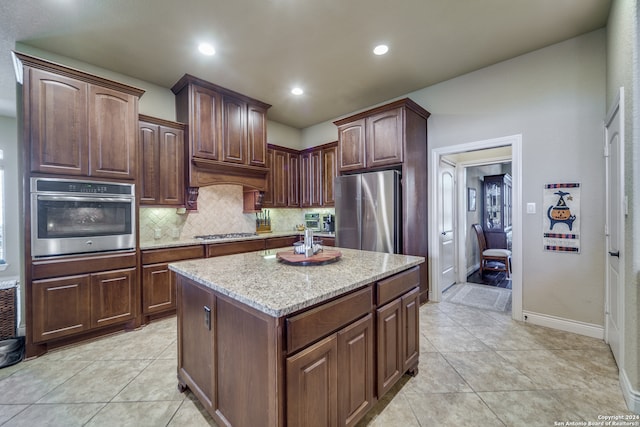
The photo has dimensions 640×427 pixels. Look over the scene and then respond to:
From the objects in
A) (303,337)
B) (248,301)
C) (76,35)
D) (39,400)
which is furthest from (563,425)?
(76,35)

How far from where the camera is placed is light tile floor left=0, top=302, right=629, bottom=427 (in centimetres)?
159

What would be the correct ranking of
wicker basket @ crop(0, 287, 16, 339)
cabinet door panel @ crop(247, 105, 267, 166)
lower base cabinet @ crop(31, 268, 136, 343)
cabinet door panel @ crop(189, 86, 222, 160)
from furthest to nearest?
1. cabinet door panel @ crop(247, 105, 267, 166)
2. cabinet door panel @ crop(189, 86, 222, 160)
3. wicker basket @ crop(0, 287, 16, 339)
4. lower base cabinet @ crop(31, 268, 136, 343)

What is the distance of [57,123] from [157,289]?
1.87 metres

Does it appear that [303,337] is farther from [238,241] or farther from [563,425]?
[238,241]

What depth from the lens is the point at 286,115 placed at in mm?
4738

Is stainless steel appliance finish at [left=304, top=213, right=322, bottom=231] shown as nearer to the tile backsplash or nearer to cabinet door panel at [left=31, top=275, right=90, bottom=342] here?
the tile backsplash

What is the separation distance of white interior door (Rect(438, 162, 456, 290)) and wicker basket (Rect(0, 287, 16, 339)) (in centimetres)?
479

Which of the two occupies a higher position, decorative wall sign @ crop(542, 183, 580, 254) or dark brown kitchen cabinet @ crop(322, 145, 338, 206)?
dark brown kitchen cabinet @ crop(322, 145, 338, 206)

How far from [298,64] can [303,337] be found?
3.03m

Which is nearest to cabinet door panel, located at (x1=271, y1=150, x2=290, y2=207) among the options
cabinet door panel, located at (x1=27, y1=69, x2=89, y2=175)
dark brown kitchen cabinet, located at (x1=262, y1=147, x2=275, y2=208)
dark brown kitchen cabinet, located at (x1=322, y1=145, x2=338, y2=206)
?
dark brown kitchen cabinet, located at (x1=262, y1=147, x2=275, y2=208)

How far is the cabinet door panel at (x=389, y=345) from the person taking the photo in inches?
62.4

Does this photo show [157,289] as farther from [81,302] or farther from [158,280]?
[81,302]

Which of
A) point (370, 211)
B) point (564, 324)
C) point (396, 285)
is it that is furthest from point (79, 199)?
point (564, 324)

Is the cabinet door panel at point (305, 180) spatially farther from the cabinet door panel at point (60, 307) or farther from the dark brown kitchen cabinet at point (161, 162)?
the cabinet door panel at point (60, 307)
